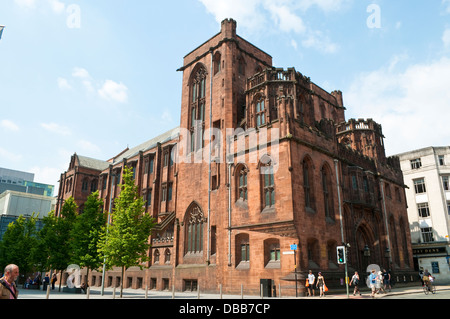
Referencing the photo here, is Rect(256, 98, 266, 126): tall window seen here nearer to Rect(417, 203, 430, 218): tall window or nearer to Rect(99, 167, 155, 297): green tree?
Rect(99, 167, 155, 297): green tree

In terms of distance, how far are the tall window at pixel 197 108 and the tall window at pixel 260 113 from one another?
7516 millimetres

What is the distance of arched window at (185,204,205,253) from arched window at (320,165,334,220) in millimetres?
11478

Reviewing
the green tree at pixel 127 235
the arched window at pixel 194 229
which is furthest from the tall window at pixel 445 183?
the green tree at pixel 127 235

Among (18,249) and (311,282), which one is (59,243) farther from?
(311,282)

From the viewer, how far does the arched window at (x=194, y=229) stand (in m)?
32.0

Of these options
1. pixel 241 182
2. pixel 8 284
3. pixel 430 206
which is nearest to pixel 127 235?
pixel 241 182

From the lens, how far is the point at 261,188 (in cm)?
2709

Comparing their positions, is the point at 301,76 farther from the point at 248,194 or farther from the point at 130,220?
the point at 130,220

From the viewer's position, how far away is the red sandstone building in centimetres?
2575

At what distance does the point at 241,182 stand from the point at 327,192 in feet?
25.7

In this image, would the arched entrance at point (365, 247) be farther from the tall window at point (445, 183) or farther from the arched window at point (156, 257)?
the tall window at point (445, 183)

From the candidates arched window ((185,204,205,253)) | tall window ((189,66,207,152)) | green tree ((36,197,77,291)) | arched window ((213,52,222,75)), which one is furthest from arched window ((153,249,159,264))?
arched window ((213,52,222,75))
